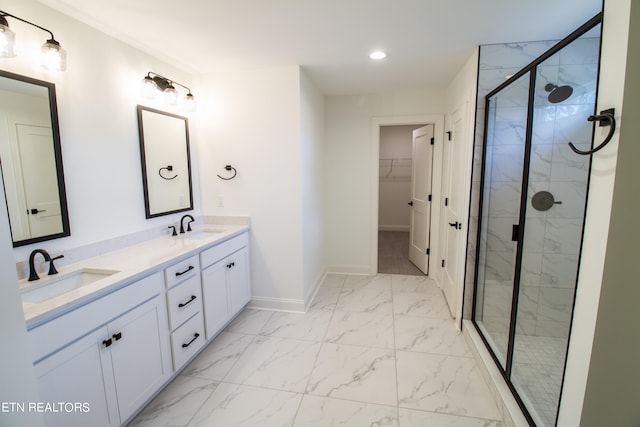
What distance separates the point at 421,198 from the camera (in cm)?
401

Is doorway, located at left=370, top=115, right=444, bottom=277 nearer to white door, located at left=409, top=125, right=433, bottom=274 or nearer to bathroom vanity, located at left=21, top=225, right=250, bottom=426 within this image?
white door, located at left=409, top=125, right=433, bottom=274

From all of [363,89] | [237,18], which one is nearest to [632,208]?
[237,18]

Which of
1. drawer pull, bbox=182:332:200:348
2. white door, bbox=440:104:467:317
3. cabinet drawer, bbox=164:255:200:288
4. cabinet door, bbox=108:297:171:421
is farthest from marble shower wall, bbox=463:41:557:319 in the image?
cabinet door, bbox=108:297:171:421

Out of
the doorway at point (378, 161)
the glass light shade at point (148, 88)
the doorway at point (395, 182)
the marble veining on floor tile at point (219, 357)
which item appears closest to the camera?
the marble veining on floor tile at point (219, 357)

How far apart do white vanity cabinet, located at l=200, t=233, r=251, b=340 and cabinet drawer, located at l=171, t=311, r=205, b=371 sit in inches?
3.3

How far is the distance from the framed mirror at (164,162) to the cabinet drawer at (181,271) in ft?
2.07

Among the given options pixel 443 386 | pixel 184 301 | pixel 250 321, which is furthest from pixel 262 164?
pixel 443 386

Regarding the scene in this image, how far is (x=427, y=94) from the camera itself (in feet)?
11.5

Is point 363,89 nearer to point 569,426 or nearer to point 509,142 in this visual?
point 509,142

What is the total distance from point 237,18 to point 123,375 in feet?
7.18

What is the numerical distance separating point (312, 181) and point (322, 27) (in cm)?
Result: 156

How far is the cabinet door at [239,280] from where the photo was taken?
8.54ft

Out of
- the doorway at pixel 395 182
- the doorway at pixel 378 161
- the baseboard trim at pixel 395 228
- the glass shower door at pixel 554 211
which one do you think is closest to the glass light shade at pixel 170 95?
the doorway at pixel 378 161

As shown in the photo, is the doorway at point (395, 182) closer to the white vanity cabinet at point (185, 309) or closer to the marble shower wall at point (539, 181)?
the marble shower wall at point (539, 181)
